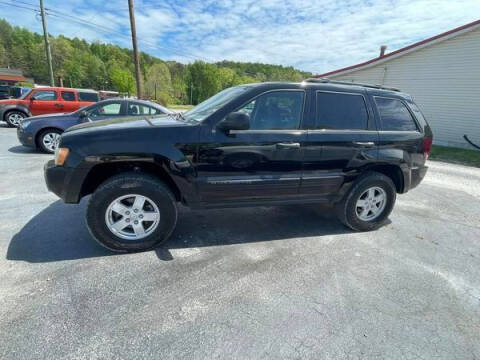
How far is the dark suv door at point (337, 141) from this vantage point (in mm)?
3039

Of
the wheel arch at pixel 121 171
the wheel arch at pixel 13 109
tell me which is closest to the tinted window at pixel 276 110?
the wheel arch at pixel 121 171

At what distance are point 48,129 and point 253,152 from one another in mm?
6426

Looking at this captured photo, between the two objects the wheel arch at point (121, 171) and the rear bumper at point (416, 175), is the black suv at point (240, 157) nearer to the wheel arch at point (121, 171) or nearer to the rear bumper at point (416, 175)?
the wheel arch at point (121, 171)

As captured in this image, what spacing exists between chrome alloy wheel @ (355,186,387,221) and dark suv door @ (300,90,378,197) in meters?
0.41

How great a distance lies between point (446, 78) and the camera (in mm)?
11562

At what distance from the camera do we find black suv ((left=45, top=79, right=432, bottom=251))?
2.56 meters

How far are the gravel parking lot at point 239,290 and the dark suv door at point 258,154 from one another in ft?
2.30

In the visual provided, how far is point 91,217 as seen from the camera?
259cm

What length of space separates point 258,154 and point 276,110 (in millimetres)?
568

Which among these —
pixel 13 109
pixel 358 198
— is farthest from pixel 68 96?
pixel 358 198

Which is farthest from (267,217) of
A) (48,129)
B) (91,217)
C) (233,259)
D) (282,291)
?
(48,129)

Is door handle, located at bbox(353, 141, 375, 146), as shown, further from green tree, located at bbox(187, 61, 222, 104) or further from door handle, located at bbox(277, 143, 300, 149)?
green tree, located at bbox(187, 61, 222, 104)

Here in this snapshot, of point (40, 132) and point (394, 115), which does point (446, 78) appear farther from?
point (40, 132)

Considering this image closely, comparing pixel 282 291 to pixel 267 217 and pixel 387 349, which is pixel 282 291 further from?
pixel 267 217
